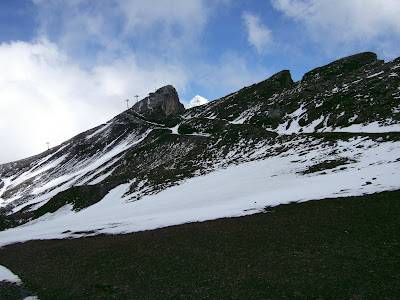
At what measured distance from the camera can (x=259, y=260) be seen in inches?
423

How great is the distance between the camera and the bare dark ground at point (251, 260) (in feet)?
27.7

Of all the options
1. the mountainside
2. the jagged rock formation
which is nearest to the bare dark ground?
the mountainside

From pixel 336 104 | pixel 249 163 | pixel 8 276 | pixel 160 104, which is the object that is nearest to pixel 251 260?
pixel 8 276

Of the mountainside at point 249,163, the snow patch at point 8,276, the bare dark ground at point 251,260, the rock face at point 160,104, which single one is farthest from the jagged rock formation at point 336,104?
the rock face at point 160,104

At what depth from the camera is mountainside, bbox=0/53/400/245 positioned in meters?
21.9

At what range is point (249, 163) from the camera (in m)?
37.6

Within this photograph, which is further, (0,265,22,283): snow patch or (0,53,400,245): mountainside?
(0,53,400,245): mountainside

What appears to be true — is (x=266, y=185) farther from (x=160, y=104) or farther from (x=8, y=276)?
(x=160, y=104)

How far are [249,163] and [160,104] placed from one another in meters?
99.5

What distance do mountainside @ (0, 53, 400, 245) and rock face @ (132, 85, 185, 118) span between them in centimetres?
4229

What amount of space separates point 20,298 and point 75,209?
114ft

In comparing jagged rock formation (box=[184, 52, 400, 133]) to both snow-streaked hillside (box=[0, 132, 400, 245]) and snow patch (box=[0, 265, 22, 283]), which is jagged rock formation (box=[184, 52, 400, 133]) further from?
snow patch (box=[0, 265, 22, 283])

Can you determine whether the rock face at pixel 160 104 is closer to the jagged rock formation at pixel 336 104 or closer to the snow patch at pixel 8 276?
the jagged rock formation at pixel 336 104

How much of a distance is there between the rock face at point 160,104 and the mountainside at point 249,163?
42.3m
